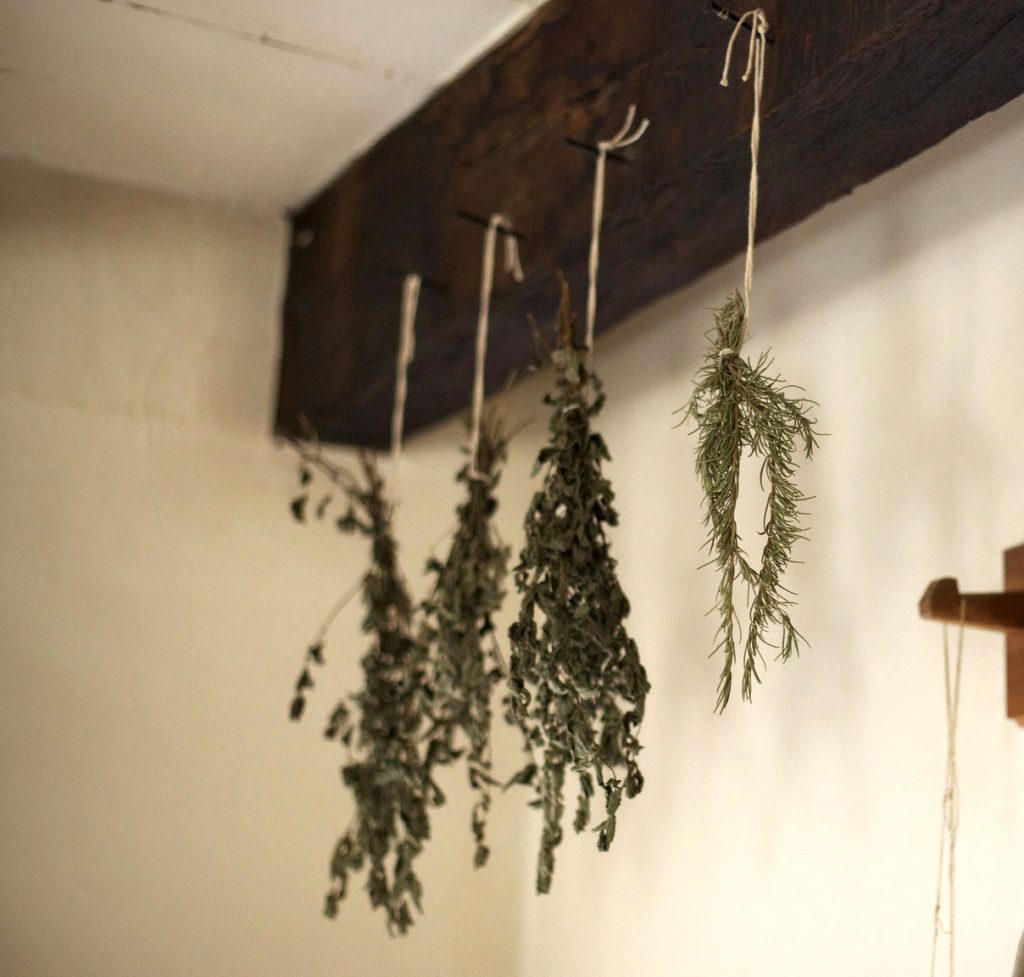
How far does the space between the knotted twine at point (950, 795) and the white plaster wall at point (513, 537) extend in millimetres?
21

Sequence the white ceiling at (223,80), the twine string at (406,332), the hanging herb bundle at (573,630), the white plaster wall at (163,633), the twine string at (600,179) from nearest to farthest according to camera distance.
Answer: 1. the hanging herb bundle at (573,630)
2. the twine string at (600,179)
3. the white ceiling at (223,80)
4. the twine string at (406,332)
5. the white plaster wall at (163,633)

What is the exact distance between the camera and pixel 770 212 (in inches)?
63.3

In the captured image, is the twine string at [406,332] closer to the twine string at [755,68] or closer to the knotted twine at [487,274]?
the knotted twine at [487,274]

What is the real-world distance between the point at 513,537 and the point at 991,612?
1.28 m

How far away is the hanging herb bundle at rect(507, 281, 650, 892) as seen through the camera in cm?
152

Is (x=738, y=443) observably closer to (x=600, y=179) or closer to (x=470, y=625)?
(x=600, y=179)

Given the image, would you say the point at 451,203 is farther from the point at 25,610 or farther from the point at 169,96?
the point at 25,610

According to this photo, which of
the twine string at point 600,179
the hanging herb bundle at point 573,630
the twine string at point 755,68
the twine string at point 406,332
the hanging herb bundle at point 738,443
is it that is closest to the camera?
the hanging herb bundle at point 738,443

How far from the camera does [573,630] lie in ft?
5.04

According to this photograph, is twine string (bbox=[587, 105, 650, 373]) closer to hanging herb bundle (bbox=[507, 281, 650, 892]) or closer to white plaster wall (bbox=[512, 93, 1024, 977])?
hanging herb bundle (bbox=[507, 281, 650, 892])

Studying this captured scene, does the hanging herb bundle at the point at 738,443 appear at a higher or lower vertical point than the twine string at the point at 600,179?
lower

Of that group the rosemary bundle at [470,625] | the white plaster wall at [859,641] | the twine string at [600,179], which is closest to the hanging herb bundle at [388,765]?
the rosemary bundle at [470,625]

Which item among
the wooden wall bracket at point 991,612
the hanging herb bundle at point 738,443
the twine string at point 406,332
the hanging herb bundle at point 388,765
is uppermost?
the twine string at point 406,332

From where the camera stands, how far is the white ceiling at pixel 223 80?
6.24ft
